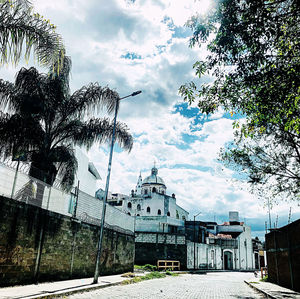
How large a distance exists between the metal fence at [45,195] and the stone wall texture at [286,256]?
395 inches

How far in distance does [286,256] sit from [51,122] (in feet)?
42.5

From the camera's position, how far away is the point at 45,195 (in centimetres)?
1202

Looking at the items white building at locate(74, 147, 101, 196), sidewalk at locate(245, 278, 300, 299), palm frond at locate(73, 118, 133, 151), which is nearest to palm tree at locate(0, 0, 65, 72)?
palm frond at locate(73, 118, 133, 151)

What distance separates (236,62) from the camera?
8.55 meters

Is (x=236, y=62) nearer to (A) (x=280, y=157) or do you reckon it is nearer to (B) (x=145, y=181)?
(A) (x=280, y=157)

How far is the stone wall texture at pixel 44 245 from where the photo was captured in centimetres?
975

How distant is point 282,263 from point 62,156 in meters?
12.3

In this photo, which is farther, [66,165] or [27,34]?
[66,165]

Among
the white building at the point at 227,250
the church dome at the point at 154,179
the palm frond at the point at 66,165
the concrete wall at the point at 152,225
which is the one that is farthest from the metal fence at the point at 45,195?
the church dome at the point at 154,179

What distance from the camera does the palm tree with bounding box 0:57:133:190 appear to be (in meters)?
12.1

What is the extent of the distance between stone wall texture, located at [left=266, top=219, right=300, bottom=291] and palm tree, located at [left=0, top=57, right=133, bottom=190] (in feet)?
29.0

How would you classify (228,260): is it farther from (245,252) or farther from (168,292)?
(168,292)

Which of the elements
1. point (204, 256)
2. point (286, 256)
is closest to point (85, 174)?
point (286, 256)

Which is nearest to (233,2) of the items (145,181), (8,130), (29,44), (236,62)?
(236,62)
